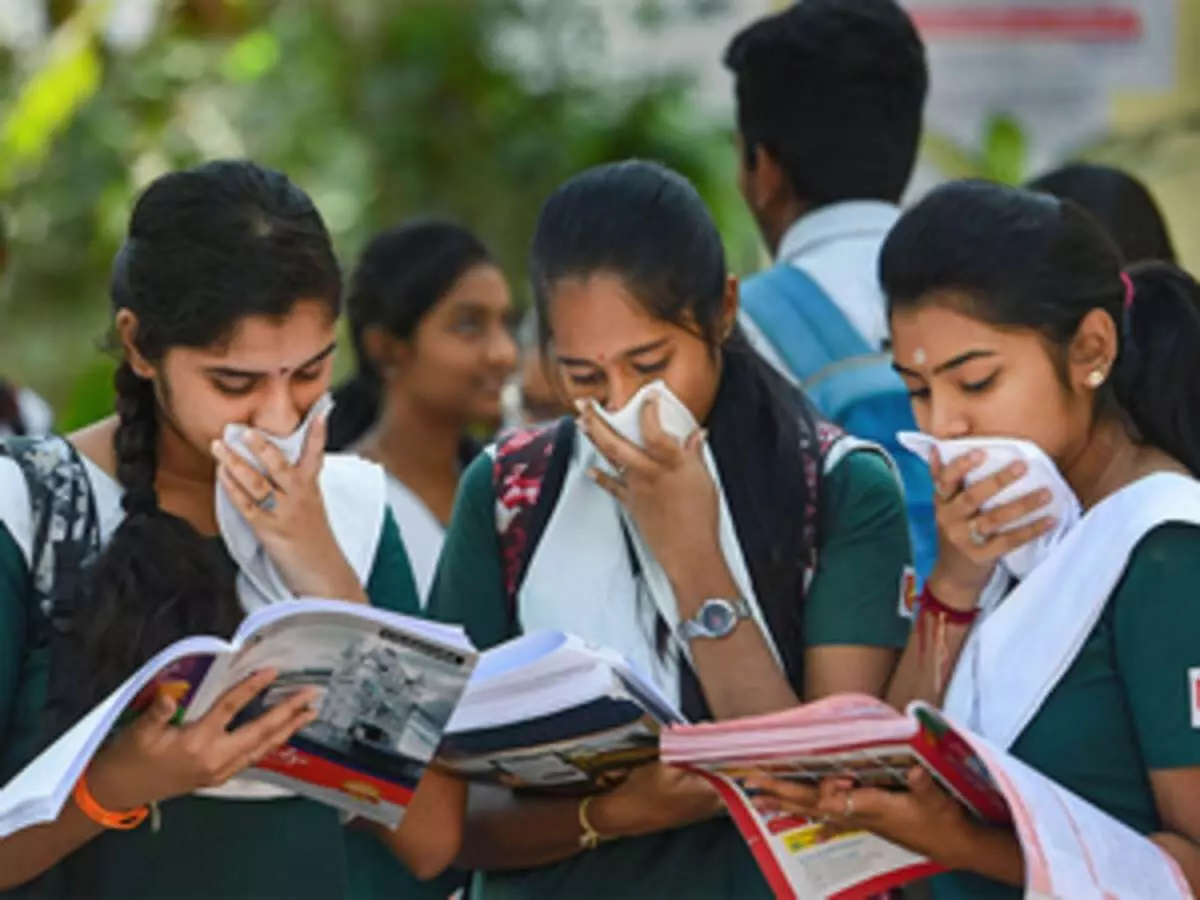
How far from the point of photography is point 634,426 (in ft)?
8.82

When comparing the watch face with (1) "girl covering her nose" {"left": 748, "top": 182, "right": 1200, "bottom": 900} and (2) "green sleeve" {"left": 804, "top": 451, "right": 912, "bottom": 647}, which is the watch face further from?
(1) "girl covering her nose" {"left": 748, "top": 182, "right": 1200, "bottom": 900}

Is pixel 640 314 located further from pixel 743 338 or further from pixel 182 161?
pixel 182 161

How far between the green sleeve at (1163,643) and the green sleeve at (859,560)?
362mm

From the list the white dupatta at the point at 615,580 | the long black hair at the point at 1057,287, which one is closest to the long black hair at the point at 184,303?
the white dupatta at the point at 615,580

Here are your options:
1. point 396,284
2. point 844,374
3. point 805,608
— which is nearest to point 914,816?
point 805,608

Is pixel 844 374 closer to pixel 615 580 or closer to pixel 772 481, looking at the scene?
pixel 772 481

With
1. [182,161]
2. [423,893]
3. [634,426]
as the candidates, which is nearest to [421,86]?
[182,161]

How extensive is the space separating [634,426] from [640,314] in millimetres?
150

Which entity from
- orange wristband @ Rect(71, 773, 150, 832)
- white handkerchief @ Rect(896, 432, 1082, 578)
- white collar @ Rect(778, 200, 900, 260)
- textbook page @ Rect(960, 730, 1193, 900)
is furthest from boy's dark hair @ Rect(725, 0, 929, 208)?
orange wristband @ Rect(71, 773, 150, 832)

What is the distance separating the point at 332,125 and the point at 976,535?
23.6ft

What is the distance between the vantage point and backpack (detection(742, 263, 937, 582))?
3.43 meters

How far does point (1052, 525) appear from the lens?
8.32 feet

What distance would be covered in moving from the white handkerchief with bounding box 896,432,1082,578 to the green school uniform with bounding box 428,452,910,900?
0.18 m

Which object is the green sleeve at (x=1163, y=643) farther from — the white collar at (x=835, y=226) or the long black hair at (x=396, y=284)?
the long black hair at (x=396, y=284)
